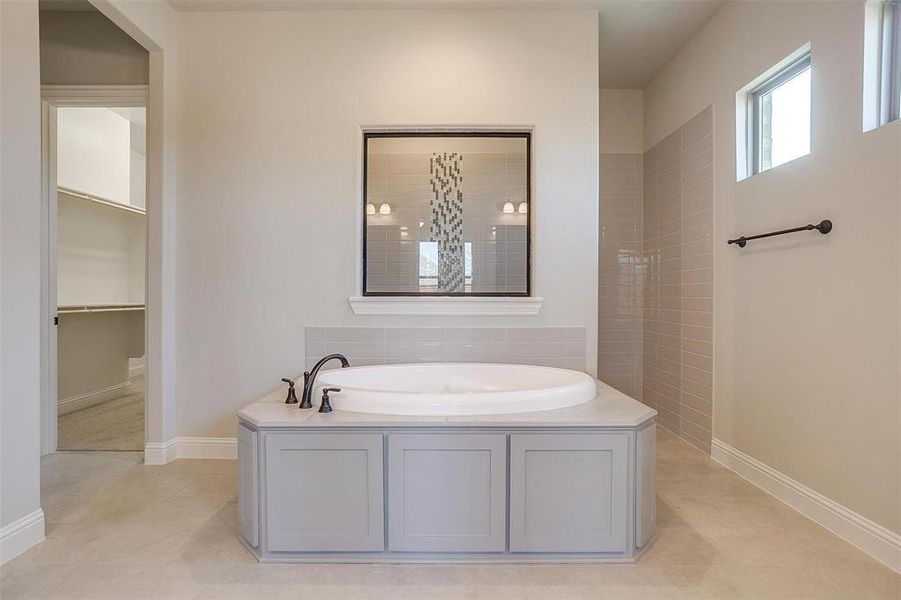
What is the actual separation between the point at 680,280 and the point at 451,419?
233cm

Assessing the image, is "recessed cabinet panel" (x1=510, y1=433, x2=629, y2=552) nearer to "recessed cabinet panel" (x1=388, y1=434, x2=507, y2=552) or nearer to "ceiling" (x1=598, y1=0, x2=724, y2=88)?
"recessed cabinet panel" (x1=388, y1=434, x2=507, y2=552)

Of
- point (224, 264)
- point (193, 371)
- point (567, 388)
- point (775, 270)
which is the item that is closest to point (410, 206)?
point (224, 264)

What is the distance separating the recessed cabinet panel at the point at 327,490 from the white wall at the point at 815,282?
6.47ft

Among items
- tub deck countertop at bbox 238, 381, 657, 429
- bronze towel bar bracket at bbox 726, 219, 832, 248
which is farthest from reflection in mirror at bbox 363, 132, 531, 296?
bronze towel bar bracket at bbox 726, 219, 832, 248

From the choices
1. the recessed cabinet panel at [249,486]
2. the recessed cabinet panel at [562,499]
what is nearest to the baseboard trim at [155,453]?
the recessed cabinet panel at [249,486]

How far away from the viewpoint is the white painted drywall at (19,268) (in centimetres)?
171

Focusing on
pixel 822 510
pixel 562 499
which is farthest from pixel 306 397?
pixel 822 510

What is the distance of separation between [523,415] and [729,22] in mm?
2732

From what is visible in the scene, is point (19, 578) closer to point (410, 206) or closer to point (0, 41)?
point (0, 41)

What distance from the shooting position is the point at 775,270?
90.5 inches

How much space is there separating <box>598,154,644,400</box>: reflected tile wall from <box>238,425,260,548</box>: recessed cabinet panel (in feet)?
9.62

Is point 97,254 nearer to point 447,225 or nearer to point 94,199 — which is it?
point 94,199

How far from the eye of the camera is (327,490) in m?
1.69

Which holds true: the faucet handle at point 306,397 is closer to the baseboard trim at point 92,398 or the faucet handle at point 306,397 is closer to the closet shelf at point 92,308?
the closet shelf at point 92,308
